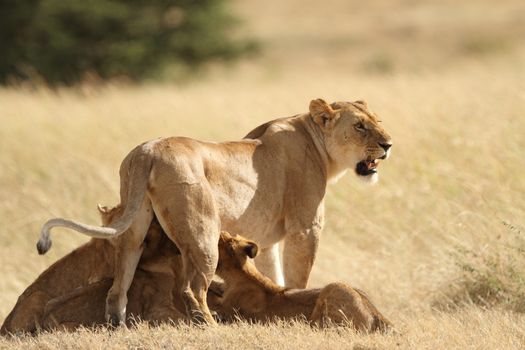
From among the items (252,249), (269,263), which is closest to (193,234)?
(252,249)

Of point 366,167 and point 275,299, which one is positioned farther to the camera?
point 366,167

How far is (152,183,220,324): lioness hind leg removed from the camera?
6703 millimetres

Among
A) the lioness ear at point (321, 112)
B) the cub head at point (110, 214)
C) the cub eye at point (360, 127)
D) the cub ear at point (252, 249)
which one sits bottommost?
the cub ear at point (252, 249)

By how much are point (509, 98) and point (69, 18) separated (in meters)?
15.1

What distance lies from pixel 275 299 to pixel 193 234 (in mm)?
709

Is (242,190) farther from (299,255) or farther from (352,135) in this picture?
(352,135)

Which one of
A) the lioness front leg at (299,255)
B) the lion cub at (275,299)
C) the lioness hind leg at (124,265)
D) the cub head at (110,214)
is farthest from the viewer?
the lioness front leg at (299,255)

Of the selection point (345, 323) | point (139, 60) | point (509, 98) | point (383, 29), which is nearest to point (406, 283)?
→ point (345, 323)

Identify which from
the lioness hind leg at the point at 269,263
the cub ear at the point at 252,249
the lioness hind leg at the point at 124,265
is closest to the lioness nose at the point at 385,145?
the lioness hind leg at the point at 269,263

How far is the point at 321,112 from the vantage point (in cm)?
794

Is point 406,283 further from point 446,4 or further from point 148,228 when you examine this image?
point 446,4

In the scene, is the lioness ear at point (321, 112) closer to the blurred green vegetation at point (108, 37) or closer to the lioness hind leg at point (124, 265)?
the lioness hind leg at point (124, 265)

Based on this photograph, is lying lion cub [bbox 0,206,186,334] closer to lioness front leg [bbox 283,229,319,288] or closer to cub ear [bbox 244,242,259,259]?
cub ear [bbox 244,242,259,259]

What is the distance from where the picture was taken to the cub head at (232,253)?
7055 mm
